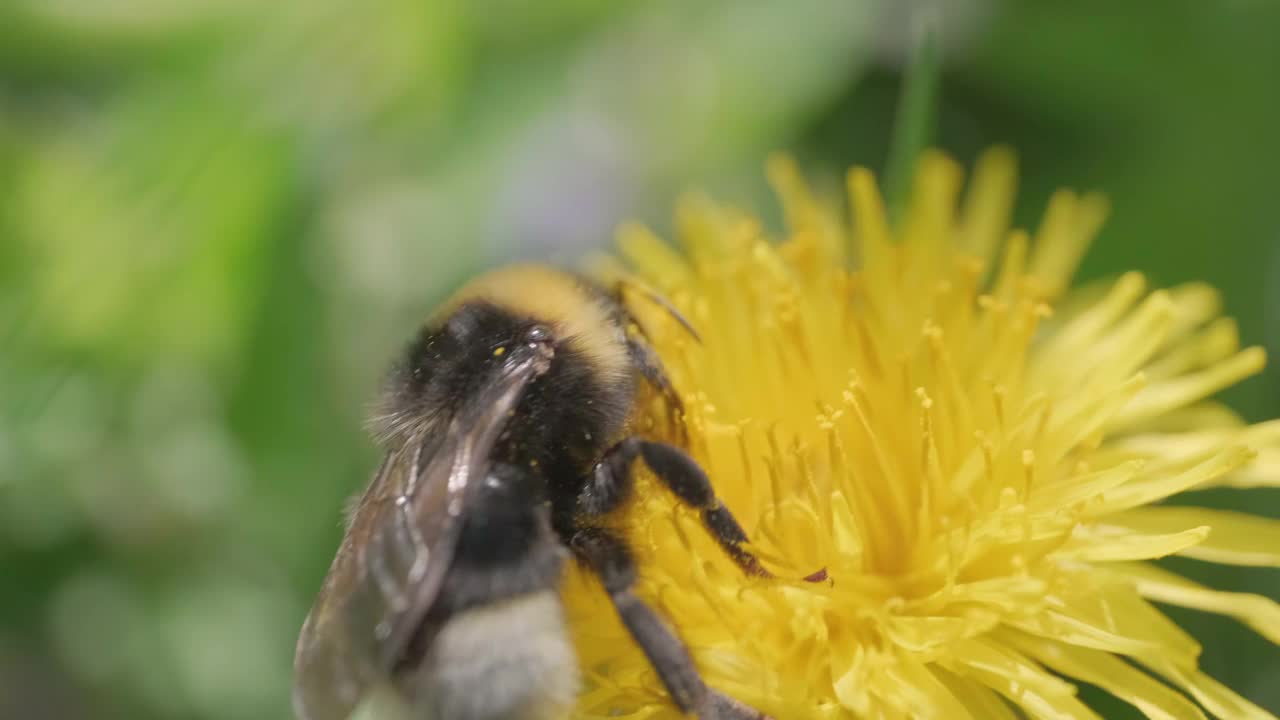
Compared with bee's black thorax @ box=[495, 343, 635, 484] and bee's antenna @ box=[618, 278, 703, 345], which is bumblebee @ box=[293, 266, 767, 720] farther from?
bee's antenna @ box=[618, 278, 703, 345]

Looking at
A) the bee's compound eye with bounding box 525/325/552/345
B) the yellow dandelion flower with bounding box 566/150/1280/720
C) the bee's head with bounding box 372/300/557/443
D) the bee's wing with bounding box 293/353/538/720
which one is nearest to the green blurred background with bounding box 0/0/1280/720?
the yellow dandelion flower with bounding box 566/150/1280/720

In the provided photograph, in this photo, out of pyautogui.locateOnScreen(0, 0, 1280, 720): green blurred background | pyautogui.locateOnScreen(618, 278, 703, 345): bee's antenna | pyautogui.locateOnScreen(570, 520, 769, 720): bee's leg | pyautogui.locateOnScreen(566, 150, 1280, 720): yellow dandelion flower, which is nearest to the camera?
pyautogui.locateOnScreen(570, 520, 769, 720): bee's leg

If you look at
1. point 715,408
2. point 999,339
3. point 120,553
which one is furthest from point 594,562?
point 120,553

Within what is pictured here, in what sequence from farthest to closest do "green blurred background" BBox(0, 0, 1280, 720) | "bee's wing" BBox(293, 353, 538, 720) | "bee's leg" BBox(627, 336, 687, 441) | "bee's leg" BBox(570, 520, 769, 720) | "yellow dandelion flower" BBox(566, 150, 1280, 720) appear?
1. "green blurred background" BBox(0, 0, 1280, 720)
2. "bee's leg" BBox(627, 336, 687, 441)
3. "yellow dandelion flower" BBox(566, 150, 1280, 720)
4. "bee's leg" BBox(570, 520, 769, 720)
5. "bee's wing" BBox(293, 353, 538, 720)

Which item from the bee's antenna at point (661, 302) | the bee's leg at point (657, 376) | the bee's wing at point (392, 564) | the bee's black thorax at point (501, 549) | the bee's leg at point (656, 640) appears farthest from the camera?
the bee's antenna at point (661, 302)

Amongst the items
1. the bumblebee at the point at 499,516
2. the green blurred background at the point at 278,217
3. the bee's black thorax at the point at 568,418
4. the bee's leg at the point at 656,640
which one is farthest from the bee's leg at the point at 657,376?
the green blurred background at the point at 278,217

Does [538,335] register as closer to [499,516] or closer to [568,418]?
[568,418]

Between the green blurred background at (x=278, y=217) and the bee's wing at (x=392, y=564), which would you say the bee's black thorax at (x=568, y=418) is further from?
the green blurred background at (x=278, y=217)
